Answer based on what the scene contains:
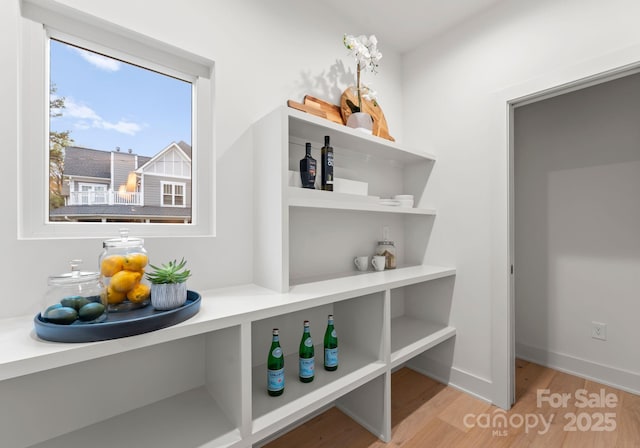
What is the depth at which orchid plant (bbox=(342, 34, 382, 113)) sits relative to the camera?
1.84 meters

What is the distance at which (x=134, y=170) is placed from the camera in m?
1.29

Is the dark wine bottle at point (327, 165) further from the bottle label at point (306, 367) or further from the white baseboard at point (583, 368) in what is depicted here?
the white baseboard at point (583, 368)

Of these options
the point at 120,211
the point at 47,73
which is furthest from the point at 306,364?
the point at 47,73

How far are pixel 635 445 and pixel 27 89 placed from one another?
312 cm

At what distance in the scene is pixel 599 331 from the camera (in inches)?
84.4

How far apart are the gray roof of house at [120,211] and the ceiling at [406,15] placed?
162 cm

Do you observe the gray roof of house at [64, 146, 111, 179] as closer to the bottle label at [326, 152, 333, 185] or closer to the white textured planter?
the white textured planter

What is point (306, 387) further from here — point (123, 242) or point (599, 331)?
point (599, 331)

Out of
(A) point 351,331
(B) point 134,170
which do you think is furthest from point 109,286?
(A) point 351,331

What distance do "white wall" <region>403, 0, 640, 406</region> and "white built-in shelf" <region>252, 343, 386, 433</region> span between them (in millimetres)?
867

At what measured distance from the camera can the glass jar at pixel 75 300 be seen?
80 centimetres

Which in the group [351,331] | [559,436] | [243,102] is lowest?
[559,436]

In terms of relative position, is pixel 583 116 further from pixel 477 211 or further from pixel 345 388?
pixel 345 388

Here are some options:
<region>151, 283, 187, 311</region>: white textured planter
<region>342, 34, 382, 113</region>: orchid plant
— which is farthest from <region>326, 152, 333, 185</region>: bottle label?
<region>151, 283, 187, 311</region>: white textured planter
